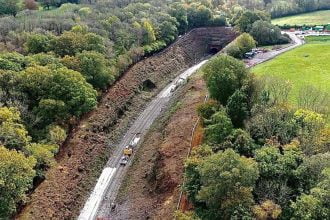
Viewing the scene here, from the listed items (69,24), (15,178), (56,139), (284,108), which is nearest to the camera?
(15,178)

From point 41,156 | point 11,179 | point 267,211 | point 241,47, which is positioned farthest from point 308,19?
point 11,179

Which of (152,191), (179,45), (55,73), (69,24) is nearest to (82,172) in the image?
(152,191)

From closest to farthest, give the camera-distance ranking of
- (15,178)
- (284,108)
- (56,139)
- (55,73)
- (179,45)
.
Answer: (15,178), (284,108), (56,139), (55,73), (179,45)

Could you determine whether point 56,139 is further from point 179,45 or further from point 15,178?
point 179,45

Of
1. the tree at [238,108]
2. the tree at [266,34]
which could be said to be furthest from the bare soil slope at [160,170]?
the tree at [266,34]

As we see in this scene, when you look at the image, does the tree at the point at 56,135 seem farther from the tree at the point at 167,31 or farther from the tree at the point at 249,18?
the tree at the point at 249,18

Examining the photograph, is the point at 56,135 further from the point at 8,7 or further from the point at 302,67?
the point at 8,7

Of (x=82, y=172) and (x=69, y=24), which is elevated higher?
(x=69, y=24)
